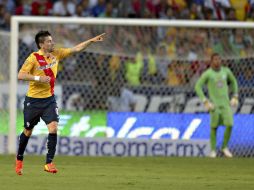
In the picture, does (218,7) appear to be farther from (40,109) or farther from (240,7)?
(40,109)

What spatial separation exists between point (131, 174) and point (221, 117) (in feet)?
19.4

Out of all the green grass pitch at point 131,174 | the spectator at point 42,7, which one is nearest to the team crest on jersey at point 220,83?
the green grass pitch at point 131,174

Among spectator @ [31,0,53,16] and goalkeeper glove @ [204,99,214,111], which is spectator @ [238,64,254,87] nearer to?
goalkeeper glove @ [204,99,214,111]

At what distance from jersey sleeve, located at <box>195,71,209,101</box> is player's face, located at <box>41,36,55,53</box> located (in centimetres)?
640

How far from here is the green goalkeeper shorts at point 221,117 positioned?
1844 cm

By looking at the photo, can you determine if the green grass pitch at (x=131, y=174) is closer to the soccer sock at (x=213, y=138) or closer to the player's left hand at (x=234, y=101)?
the soccer sock at (x=213, y=138)

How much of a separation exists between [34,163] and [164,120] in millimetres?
4694

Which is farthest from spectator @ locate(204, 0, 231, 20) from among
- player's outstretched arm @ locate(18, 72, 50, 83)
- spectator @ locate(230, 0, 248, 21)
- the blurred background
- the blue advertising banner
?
player's outstretched arm @ locate(18, 72, 50, 83)

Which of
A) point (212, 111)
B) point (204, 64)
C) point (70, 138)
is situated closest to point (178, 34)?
point (204, 64)

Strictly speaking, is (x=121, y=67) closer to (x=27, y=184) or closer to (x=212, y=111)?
(x=212, y=111)

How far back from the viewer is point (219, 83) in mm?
18688

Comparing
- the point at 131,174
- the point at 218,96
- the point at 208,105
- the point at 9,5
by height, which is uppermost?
the point at 9,5

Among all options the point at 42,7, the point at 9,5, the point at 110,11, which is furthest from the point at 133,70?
the point at 9,5

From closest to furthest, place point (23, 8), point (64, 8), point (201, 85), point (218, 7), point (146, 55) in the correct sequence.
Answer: point (201, 85) < point (146, 55) < point (23, 8) < point (64, 8) < point (218, 7)
